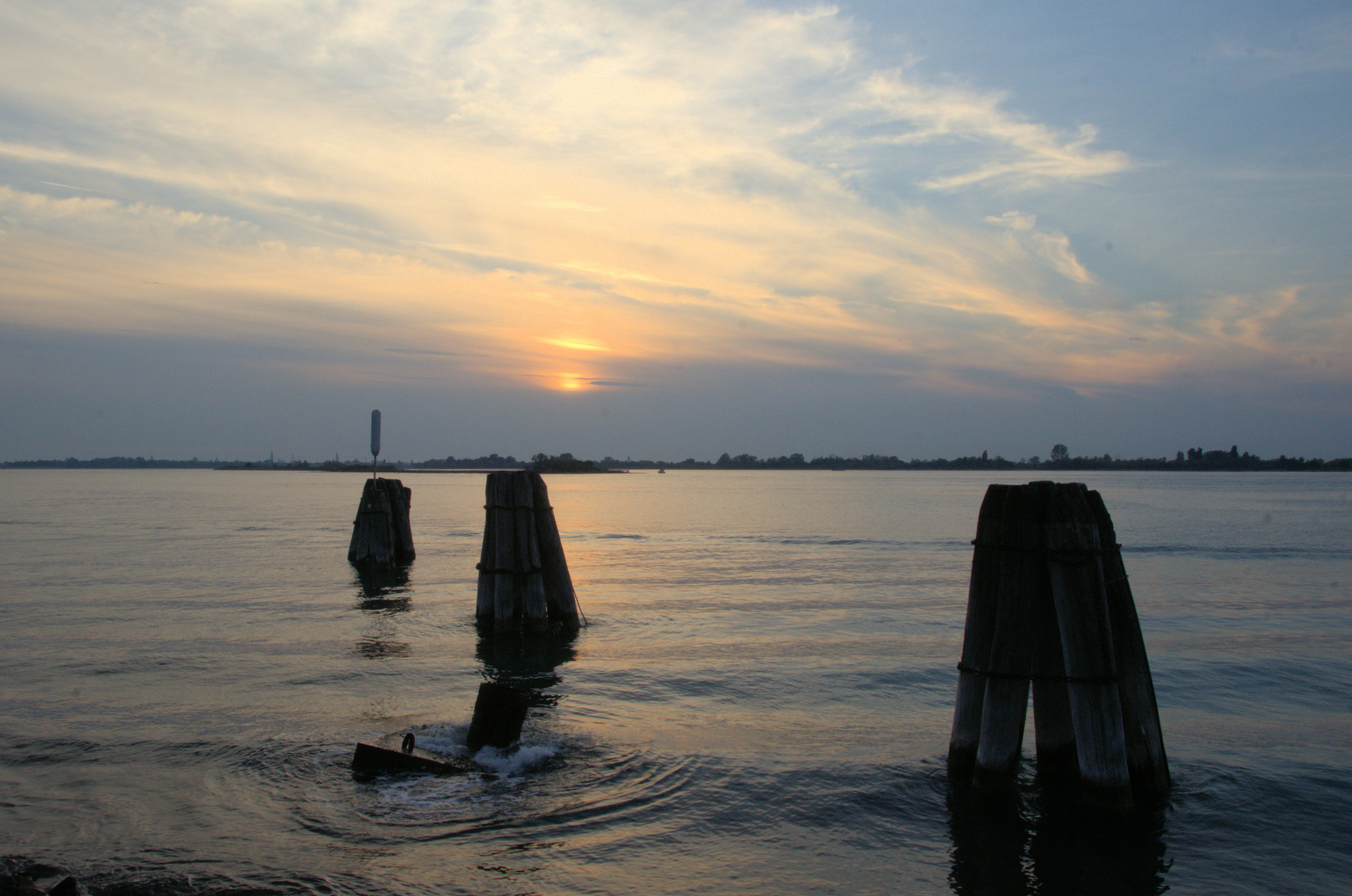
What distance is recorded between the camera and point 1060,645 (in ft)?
23.6

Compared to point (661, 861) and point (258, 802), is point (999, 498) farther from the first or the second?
point (258, 802)

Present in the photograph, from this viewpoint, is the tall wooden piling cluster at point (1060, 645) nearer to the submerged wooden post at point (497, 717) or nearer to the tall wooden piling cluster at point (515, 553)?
the submerged wooden post at point (497, 717)

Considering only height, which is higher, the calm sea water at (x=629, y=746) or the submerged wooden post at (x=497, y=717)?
the submerged wooden post at (x=497, y=717)

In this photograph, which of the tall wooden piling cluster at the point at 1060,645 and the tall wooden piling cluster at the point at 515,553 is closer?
the tall wooden piling cluster at the point at 1060,645

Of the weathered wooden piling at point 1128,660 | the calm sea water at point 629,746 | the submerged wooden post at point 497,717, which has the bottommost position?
the calm sea water at point 629,746

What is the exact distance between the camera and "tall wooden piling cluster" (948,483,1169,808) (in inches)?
270

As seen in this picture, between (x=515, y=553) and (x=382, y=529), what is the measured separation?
12.3m

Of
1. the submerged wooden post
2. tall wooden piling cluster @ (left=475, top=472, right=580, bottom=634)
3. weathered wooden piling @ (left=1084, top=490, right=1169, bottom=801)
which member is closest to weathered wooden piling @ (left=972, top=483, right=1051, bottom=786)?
weathered wooden piling @ (left=1084, top=490, right=1169, bottom=801)

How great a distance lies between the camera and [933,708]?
11.0m

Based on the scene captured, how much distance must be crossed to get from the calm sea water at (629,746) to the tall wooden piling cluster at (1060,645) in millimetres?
508

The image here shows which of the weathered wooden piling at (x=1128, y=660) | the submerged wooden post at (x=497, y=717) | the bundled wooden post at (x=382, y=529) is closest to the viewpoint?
the weathered wooden piling at (x=1128, y=660)

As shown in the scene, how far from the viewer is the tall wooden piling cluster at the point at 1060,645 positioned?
6.86 m

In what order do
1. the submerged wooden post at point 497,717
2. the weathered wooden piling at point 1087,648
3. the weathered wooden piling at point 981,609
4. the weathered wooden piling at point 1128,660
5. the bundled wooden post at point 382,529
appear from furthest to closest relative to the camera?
1. the bundled wooden post at point 382,529
2. the submerged wooden post at point 497,717
3. the weathered wooden piling at point 981,609
4. the weathered wooden piling at point 1128,660
5. the weathered wooden piling at point 1087,648

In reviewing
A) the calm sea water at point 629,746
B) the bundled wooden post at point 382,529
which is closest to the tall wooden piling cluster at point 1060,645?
the calm sea water at point 629,746
